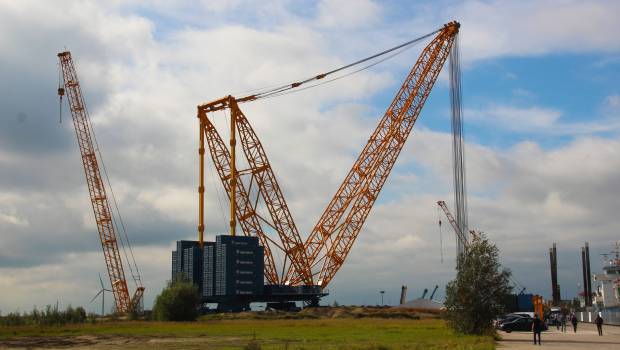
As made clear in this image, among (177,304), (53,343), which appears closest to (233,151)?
(177,304)

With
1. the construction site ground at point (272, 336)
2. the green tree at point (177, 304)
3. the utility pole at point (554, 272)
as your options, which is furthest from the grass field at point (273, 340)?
the utility pole at point (554, 272)

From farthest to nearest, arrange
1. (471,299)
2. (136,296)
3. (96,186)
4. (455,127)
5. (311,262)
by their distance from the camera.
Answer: (136,296), (96,186), (311,262), (455,127), (471,299)

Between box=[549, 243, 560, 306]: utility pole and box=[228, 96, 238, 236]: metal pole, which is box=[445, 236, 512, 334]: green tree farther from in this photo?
box=[549, 243, 560, 306]: utility pole

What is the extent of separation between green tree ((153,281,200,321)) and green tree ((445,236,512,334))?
49.5m

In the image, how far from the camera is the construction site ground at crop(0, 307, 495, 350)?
136 feet

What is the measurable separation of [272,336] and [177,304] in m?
40.8

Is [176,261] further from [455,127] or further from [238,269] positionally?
[455,127]

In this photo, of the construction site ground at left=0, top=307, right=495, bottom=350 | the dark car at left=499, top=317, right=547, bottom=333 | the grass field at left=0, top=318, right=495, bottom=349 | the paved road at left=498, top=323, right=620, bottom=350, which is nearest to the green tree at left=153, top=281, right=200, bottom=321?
the construction site ground at left=0, top=307, right=495, bottom=350

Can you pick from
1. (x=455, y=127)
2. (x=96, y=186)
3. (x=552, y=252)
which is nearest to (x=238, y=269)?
(x=96, y=186)

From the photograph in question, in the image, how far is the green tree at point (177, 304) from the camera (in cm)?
9225

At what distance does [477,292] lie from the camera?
49.7 metres

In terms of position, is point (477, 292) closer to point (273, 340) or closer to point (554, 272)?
point (273, 340)

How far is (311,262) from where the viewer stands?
111 metres

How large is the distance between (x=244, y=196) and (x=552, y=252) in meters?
78.0
